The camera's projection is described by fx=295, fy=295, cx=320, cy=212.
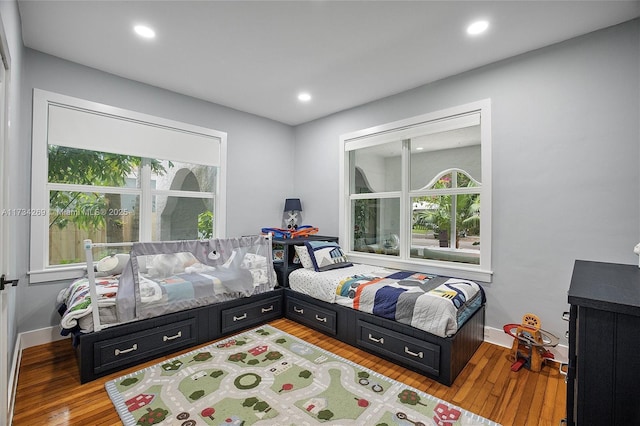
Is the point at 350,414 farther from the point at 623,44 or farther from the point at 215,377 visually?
the point at 623,44

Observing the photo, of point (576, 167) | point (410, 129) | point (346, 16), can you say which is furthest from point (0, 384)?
point (576, 167)

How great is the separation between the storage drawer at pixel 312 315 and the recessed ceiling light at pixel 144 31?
2.87 m

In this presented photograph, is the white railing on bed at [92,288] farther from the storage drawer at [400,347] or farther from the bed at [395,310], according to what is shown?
the storage drawer at [400,347]

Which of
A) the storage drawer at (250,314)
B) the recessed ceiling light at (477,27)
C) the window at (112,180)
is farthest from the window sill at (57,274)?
the recessed ceiling light at (477,27)

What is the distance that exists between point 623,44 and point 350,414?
3.33m

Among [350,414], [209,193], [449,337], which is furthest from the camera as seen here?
[209,193]

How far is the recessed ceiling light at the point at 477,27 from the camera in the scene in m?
2.26

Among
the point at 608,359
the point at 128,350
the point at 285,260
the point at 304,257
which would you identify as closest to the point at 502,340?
the point at 608,359

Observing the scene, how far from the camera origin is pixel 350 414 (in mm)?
1827

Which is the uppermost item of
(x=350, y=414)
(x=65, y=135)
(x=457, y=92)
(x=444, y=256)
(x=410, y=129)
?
(x=457, y=92)

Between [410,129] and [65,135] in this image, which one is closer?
[65,135]

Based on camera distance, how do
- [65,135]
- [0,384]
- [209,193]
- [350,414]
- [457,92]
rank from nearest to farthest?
[0,384]
[350,414]
[65,135]
[457,92]
[209,193]

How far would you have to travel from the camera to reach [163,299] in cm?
254

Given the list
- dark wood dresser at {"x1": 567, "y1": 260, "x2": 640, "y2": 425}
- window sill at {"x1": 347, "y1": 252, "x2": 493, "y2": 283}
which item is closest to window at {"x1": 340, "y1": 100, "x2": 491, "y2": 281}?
window sill at {"x1": 347, "y1": 252, "x2": 493, "y2": 283}
